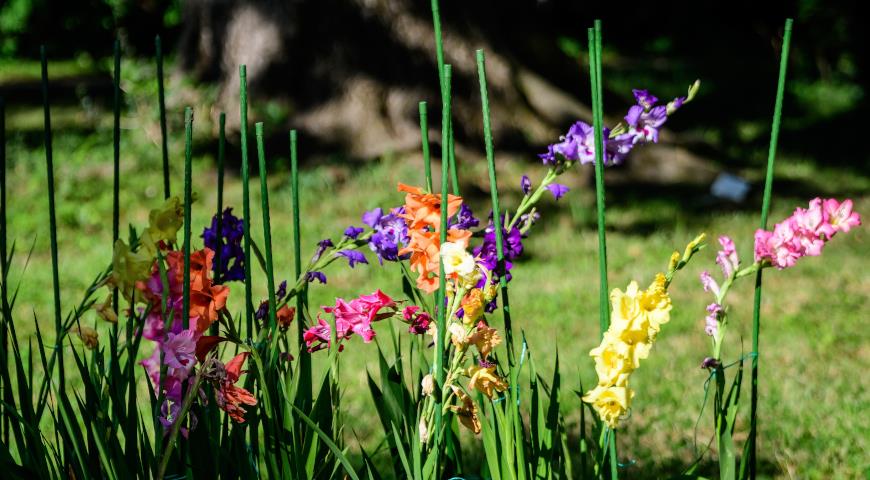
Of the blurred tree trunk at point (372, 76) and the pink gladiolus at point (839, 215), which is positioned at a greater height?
the blurred tree trunk at point (372, 76)

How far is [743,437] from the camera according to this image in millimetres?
2990

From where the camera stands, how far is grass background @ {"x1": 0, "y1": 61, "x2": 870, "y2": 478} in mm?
3064

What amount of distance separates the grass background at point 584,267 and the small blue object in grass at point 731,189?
2.9 inches

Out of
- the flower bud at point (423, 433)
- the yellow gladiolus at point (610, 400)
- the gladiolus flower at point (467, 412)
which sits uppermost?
the yellow gladiolus at point (610, 400)

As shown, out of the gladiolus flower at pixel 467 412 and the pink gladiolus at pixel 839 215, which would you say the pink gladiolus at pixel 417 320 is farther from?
the pink gladiolus at pixel 839 215

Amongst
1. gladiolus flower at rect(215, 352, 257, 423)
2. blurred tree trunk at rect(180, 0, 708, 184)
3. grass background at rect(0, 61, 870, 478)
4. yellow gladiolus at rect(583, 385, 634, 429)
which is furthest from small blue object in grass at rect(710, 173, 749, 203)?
gladiolus flower at rect(215, 352, 257, 423)

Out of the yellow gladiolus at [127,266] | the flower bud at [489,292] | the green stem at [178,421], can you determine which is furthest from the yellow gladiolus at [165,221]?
the flower bud at [489,292]

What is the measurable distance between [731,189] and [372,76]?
2.24 meters

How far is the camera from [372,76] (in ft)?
20.1

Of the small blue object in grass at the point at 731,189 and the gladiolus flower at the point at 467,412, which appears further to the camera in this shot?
the small blue object in grass at the point at 731,189

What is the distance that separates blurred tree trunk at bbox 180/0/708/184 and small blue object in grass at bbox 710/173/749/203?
0.38 m

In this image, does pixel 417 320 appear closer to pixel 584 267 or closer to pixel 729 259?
pixel 729 259

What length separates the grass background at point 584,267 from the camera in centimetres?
306

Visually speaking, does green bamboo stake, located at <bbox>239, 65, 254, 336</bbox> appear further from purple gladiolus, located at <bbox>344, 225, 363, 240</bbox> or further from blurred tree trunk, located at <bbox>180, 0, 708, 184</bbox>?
blurred tree trunk, located at <bbox>180, 0, 708, 184</bbox>
